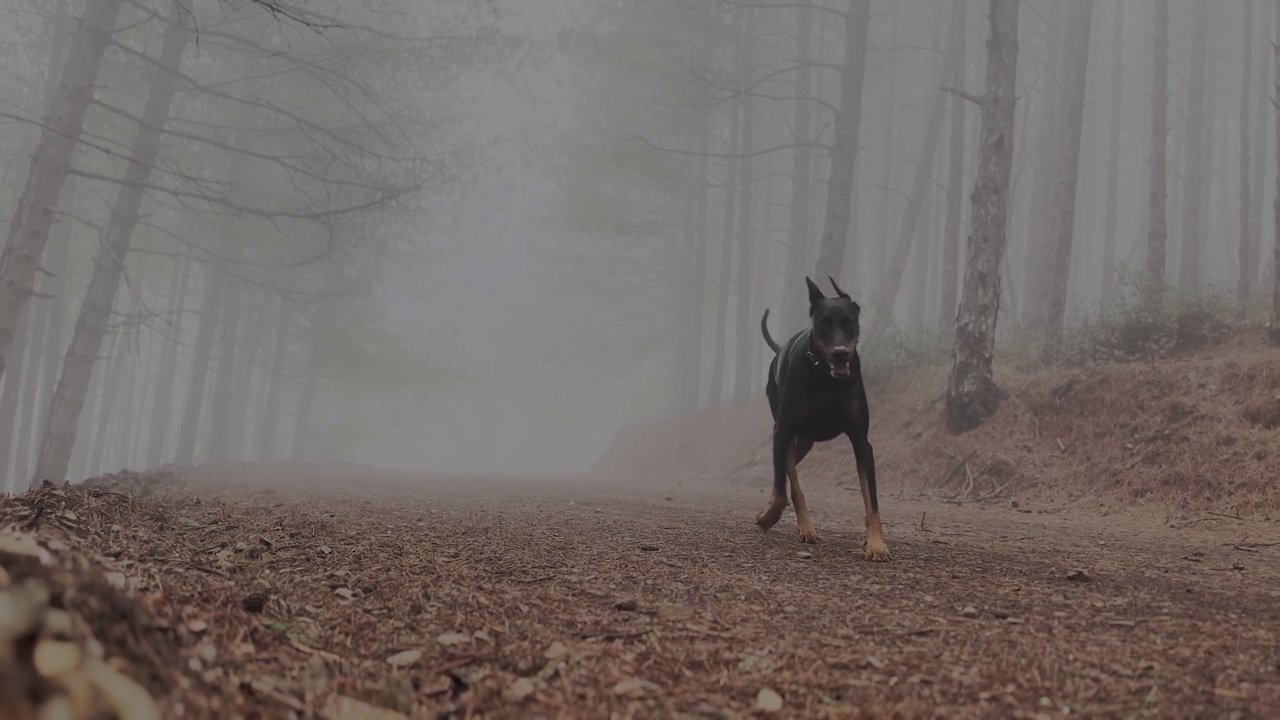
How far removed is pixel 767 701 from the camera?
1.80 meters

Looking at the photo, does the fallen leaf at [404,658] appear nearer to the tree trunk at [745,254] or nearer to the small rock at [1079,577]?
the small rock at [1079,577]

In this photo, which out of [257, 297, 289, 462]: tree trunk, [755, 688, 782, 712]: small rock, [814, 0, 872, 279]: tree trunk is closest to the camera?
[755, 688, 782, 712]: small rock

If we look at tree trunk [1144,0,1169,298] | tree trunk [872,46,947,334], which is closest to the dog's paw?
tree trunk [1144,0,1169,298]

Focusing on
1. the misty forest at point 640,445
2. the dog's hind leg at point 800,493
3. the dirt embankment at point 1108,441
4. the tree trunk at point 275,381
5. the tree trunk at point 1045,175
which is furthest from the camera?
the tree trunk at point 275,381

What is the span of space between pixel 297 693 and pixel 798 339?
160 inches

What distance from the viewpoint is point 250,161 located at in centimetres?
1920

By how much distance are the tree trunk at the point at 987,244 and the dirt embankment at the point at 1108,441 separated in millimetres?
385

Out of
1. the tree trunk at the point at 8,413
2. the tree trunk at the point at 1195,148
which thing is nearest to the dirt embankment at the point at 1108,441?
the tree trunk at the point at 1195,148

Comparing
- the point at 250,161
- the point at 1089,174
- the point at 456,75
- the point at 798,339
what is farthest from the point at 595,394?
the point at 798,339

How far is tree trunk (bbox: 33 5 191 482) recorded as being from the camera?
10844mm

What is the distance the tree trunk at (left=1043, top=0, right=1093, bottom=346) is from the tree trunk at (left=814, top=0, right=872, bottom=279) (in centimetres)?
389

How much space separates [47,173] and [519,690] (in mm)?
10195

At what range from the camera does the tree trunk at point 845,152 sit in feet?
49.5

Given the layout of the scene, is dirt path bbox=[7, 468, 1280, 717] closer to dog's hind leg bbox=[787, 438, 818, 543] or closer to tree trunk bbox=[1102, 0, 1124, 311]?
dog's hind leg bbox=[787, 438, 818, 543]
